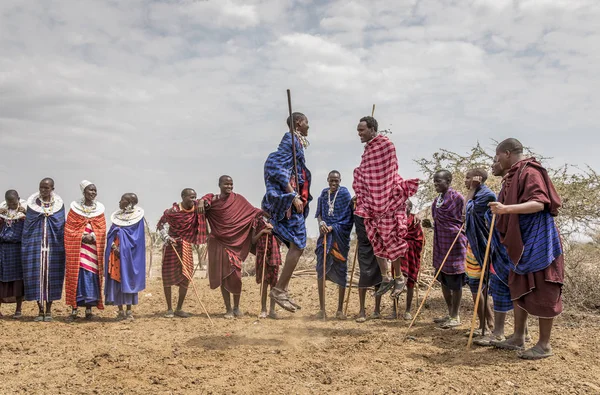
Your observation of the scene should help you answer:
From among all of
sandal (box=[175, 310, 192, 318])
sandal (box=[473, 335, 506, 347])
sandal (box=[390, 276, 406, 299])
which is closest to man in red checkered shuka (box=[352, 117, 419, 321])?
sandal (box=[390, 276, 406, 299])

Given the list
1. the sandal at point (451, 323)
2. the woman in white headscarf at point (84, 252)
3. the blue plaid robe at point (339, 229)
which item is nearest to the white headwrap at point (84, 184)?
the woman in white headscarf at point (84, 252)

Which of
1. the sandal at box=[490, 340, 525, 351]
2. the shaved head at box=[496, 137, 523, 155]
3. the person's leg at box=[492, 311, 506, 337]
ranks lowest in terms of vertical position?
Result: the sandal at box=[490, 340, 525, 351]

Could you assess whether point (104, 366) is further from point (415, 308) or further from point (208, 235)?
point (415, 308)

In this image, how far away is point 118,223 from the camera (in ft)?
25.6

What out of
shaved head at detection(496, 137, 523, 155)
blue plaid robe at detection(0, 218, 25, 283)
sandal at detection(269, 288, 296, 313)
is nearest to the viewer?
shaved head at detection(496, 137, 523, 155)

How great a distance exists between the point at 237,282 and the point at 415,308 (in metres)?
2.86

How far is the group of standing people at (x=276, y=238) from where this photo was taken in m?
5.93

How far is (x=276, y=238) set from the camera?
25.6ft

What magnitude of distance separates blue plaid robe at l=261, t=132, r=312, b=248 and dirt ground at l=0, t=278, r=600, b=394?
4.10ft

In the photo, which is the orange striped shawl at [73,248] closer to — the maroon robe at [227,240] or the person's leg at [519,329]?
the maroon robe at [227,240]

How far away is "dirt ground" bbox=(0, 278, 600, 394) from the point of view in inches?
166

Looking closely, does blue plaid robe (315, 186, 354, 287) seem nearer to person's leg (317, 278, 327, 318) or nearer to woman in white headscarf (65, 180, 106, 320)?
person's leg (317, 278, 327, 318)

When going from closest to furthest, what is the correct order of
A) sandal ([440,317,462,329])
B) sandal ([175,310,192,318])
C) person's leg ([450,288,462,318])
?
1. sandal ([440,317,462,329])
2. person's leg ([450,288,462,318])
3. sandal ([175,310,192,318])

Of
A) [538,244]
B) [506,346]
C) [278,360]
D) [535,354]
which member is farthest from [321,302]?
[538,244]
